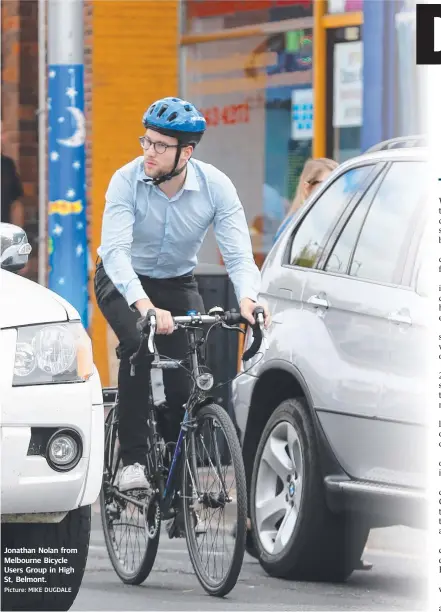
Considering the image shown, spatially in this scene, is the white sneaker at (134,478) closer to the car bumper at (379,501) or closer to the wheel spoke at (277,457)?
the wheel spoke at (277,457)

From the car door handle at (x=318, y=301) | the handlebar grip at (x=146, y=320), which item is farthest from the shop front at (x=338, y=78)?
the handlebar grip at (x=146, y=320)

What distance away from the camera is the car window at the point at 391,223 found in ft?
23.6

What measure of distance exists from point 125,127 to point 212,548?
8.48 meters

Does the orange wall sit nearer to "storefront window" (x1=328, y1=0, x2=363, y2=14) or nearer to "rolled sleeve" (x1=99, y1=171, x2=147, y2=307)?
"storefront window" (x1=328, y1=0, x2=363, y2=14)

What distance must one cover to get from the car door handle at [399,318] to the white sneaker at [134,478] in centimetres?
126

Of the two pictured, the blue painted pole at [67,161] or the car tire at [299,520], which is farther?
the blue painted pole at [67,161]

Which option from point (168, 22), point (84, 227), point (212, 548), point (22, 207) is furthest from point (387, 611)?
point (22, 207)

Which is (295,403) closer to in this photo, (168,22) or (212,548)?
(212,548)

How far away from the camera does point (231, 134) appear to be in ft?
47.3

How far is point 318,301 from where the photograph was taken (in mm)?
7566

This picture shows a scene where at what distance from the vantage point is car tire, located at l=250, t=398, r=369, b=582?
7.41 metres

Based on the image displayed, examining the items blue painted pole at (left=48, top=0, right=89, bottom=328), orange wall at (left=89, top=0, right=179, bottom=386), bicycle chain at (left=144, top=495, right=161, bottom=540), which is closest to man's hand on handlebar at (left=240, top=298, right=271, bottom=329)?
bicycle chain at (left=144, top=495, right=161, bottom=540)

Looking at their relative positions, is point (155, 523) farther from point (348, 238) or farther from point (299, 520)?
point (348, 238)

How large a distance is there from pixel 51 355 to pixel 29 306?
178 millimetres
